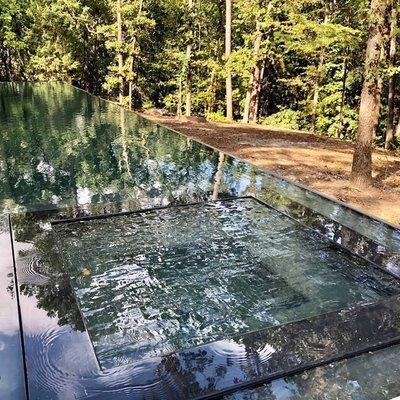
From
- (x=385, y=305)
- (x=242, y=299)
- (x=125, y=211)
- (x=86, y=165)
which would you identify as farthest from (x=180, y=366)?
(x=86, y=165)

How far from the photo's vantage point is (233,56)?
37.4 feet

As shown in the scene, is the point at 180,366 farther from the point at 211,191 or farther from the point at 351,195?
the point at 351,195

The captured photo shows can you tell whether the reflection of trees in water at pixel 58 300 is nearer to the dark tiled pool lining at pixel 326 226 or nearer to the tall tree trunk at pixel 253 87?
the dark tiled pool lining at pixel 326 226

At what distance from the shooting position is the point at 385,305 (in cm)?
227

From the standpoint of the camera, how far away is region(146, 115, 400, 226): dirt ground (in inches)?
191

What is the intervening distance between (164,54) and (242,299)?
15.2 meters

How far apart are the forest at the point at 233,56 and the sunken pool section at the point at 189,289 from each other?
91.6 inches

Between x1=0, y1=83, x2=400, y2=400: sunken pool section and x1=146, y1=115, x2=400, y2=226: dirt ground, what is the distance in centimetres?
90

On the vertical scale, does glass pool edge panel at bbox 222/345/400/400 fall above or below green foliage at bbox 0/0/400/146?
below

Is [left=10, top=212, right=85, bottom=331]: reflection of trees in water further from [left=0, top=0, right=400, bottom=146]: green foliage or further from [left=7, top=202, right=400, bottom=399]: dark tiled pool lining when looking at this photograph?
[left=0, top=0, right=400, bottom=146]: green foliage

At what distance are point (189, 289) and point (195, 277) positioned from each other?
0.46 ft

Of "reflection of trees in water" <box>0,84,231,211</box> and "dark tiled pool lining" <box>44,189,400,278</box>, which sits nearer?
"dark tiled pool lining" <box>44,189,400,278</box>

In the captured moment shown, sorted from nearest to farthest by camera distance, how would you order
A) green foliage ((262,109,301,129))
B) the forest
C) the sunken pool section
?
the sunken pool section
the forest
green foliage ((262,109,301,129))

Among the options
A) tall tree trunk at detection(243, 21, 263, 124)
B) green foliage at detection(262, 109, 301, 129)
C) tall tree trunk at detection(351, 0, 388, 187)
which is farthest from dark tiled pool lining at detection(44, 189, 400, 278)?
green foliage at detection(262, 109, 301, 129)
